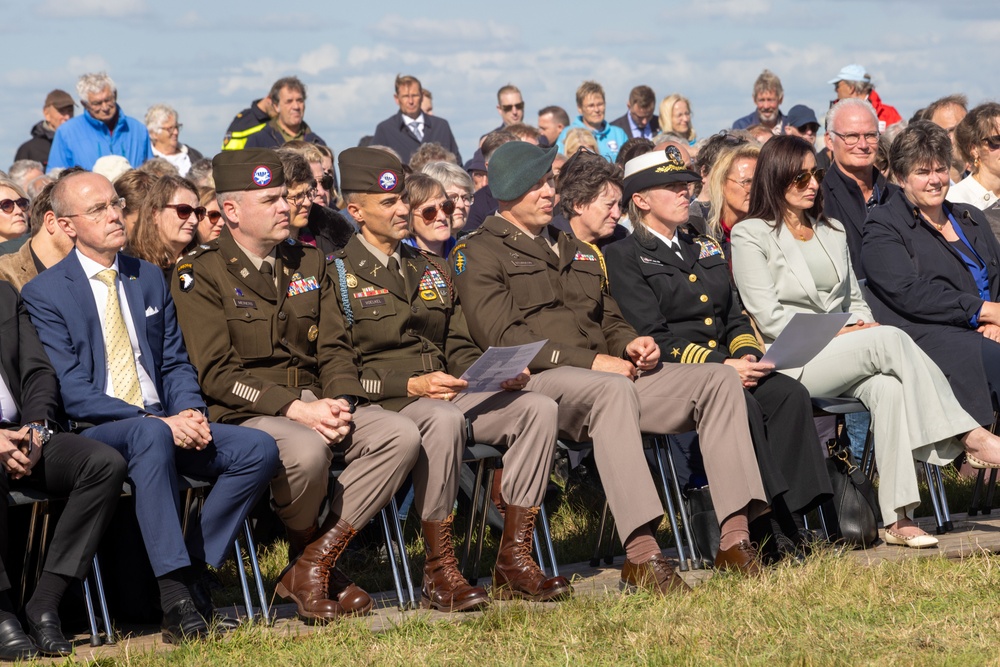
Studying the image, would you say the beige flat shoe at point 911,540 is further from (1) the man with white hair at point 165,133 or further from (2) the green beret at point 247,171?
(1) the man with white hair at point 165,133

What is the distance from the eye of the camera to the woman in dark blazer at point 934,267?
24.3ft

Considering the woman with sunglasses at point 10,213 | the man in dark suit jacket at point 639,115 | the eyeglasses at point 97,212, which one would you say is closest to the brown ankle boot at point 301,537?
the eyeglasses at point 97,212

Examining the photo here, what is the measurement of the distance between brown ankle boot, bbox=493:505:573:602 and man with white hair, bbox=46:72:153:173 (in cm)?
688

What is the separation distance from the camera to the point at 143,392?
5.90m

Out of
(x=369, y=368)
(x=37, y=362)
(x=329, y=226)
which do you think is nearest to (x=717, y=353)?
(x=369, y=368)

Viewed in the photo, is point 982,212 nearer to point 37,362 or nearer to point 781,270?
point 781,270

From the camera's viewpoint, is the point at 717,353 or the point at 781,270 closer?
the point at 717,353

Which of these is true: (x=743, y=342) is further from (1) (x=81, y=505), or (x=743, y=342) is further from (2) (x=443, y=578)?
(1) (x=81, y=505)

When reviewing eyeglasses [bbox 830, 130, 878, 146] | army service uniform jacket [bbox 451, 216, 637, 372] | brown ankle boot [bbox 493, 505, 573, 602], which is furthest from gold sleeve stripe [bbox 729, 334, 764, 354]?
eyeglasses [bbox 830, 130, 878, 146]

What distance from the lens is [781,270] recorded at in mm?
7297

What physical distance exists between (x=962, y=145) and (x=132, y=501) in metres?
5.95

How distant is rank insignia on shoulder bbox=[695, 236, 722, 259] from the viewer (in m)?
7.20

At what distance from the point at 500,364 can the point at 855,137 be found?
12.3 ft

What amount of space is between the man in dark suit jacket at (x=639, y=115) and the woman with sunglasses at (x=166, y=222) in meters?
8.69
